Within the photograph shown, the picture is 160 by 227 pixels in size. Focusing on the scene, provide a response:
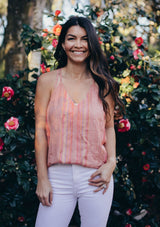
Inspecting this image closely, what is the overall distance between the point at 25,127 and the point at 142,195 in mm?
1425

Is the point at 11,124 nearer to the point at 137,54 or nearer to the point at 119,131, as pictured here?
the point at 119,131

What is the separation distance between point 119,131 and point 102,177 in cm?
95

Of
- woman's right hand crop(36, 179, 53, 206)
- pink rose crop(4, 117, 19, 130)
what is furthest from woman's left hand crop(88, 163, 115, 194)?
pink rose crop(4, 117, 19, 130)

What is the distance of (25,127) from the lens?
8.29ft

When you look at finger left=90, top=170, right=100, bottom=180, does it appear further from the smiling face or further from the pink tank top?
the smiling face

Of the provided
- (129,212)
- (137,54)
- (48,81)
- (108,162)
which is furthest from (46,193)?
(137,54)

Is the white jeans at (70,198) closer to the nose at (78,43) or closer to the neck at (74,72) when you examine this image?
the neck at (74,72)

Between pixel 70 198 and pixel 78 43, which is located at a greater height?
pixel 78 43

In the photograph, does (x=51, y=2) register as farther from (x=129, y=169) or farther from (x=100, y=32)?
(x=129, y=169)

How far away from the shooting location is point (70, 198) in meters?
1.62


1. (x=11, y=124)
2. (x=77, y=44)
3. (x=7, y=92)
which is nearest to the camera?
(x=77, y=44)

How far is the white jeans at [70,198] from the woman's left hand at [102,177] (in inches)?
0.9

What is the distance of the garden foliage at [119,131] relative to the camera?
2477mm

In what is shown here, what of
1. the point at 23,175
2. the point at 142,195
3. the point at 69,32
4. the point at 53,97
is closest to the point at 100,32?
the point at 69,32
